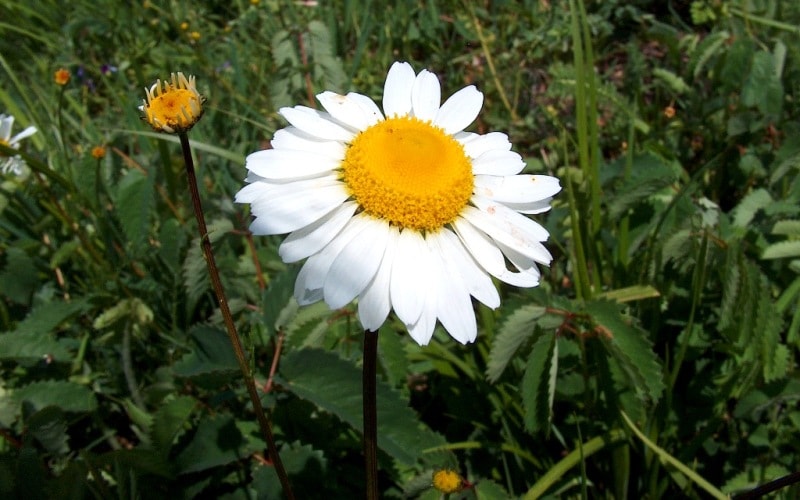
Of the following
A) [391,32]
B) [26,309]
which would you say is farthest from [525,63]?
[26,309]

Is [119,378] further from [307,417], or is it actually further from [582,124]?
[582,124]

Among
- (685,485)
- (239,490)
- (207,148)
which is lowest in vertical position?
(685,485)

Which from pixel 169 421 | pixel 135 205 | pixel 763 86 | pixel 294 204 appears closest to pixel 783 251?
pixel 763 86

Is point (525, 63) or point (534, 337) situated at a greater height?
point (525, 63)

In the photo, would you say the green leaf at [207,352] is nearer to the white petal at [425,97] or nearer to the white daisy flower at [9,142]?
the white petal at [425,97]

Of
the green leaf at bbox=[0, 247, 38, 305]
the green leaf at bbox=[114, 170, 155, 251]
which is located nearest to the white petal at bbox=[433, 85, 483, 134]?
the green leaf at bbox=[114, 170, 155, 251]

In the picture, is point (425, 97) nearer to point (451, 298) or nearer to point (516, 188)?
point (516, 188)

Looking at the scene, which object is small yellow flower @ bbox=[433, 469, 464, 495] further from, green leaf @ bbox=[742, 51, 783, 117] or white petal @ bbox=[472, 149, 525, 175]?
green leaf @ bbox=[742, 51, 783, 117]

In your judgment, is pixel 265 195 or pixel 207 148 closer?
pixel 265 195
